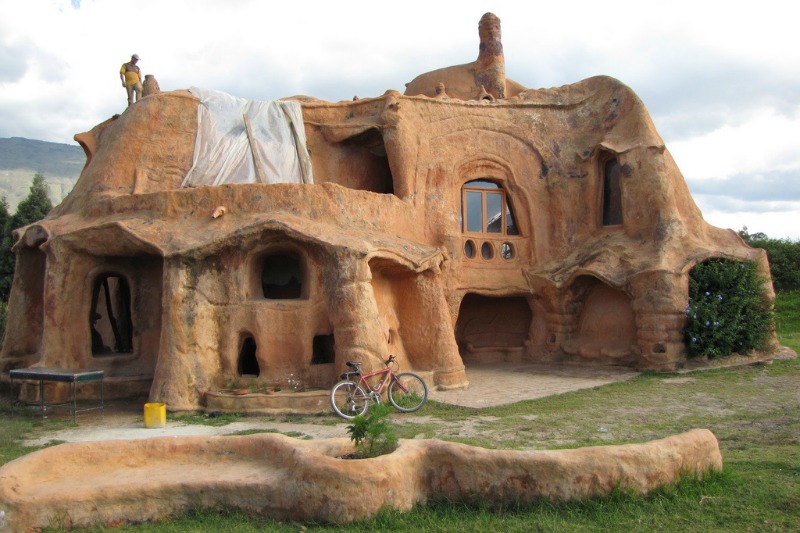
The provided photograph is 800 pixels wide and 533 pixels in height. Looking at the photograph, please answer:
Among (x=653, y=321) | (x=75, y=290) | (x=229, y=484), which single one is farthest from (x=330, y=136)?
(x=229, y=484)

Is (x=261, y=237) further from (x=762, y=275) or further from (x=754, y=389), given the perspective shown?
(x=762, y=275)

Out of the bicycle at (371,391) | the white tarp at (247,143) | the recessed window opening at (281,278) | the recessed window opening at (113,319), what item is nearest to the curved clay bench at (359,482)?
the bicycle at (371,391)

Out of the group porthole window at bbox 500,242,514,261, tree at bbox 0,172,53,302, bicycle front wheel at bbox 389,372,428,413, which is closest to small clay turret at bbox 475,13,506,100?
porthole window at bbox 500,242,514,261

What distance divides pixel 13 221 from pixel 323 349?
21.1 meters

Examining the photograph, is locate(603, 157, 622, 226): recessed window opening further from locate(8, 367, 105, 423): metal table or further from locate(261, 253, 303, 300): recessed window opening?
locate(8, 367, 105, 423): metal table

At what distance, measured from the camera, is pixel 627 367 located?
611 inches

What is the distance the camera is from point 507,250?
17.9 m

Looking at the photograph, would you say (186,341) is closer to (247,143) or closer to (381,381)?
(381,381)

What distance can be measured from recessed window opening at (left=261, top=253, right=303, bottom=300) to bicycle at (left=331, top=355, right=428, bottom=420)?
3.22 meters

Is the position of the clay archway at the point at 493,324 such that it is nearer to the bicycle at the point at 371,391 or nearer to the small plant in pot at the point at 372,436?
the bicycle at the point at 371,391

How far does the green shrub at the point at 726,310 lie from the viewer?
14.8 metres

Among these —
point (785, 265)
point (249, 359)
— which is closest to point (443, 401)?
point (249, 359)

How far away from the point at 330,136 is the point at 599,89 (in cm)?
750

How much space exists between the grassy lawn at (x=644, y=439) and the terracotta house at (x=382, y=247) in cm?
202
